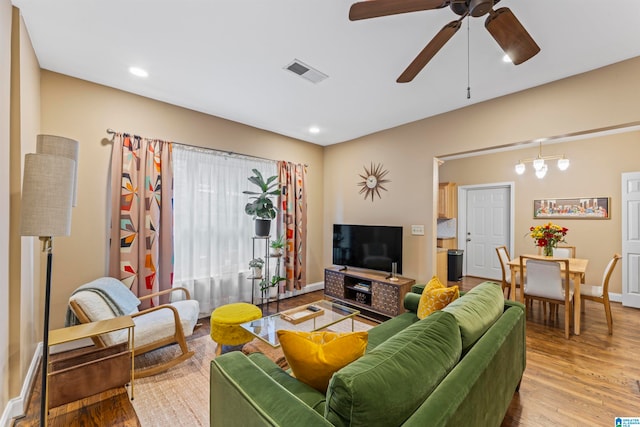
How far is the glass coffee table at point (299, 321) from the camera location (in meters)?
2.24

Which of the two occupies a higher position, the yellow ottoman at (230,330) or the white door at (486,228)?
the white door at (486,228)

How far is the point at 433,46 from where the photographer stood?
1.63 m

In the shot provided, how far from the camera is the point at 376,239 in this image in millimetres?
3998

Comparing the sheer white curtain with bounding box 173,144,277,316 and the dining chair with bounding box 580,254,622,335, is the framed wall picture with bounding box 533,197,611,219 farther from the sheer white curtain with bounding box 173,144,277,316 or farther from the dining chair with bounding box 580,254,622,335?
the sheer white curtain with bounding box 173,144,277,316

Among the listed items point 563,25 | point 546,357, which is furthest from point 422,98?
point 546,357

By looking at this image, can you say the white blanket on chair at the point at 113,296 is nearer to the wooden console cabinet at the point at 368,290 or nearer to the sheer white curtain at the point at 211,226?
the sheer white curtain at the point at 211,226

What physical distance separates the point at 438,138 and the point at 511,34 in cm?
207

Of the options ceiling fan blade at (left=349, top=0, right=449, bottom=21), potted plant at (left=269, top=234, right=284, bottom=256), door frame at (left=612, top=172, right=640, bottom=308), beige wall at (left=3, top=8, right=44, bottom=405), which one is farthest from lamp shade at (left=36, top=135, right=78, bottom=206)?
door frame at (left=612, top=172, right=640, bottom=308)

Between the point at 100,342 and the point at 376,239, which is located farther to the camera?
the point at 376,239

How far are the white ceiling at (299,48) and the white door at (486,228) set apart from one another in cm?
324

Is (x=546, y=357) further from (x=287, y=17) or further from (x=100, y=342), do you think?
(x=100, y=342)

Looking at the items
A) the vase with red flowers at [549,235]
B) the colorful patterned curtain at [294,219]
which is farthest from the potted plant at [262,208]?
the vase with red flowers at [549,235]

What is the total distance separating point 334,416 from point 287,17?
7.32 feet

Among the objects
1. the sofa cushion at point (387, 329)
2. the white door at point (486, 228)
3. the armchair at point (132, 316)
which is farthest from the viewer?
the white door at point (486, 228)
